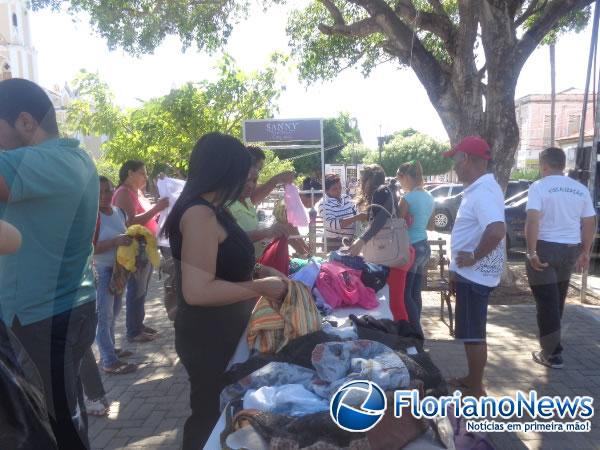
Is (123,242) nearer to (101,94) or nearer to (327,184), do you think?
(327,184)

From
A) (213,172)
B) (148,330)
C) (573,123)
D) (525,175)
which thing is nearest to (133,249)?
(148,330)

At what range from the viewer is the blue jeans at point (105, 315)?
14.0 feet

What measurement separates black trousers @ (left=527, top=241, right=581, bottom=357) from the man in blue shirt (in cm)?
394

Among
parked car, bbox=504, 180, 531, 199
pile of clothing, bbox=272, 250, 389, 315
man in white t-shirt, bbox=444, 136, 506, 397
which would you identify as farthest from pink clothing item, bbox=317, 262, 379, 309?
parked car, bbox=504, 180, 531, 199

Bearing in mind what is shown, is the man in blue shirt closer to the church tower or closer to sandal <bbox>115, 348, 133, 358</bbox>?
sandal <bbox>115, 348, 133, 358</bbox>

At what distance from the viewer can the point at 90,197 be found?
2121mm

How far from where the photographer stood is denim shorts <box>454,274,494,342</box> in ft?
11.8

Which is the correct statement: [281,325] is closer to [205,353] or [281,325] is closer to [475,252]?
[205,353]

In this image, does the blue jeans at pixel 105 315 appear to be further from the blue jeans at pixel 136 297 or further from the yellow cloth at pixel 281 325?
the yellow cloth at pixel 281 325

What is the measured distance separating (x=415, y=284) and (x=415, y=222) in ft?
2.16

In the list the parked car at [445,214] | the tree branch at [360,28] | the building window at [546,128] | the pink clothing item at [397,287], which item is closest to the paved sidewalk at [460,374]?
the pink clothing item at [397,287]

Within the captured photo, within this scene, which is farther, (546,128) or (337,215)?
(546,128)

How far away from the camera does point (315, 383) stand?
2109 millimetres

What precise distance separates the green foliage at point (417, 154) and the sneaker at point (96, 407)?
1698 inches
